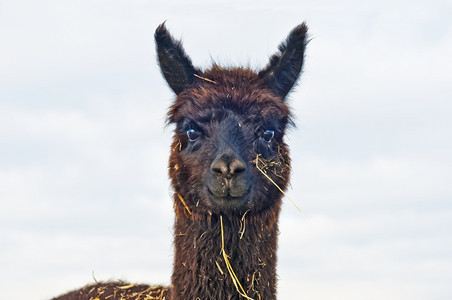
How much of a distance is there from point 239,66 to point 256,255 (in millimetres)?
2300

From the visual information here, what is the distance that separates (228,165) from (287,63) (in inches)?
69.6

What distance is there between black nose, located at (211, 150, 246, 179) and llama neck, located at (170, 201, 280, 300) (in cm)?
58

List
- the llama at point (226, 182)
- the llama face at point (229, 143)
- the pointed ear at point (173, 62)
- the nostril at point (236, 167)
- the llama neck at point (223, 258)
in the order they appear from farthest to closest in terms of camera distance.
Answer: the pointed ear at point (173, 62) < the llama neck at point (223, 258) < the llama at point (226, 182) < the llama face at point (229, 143) < the nostril at point (236, 167)

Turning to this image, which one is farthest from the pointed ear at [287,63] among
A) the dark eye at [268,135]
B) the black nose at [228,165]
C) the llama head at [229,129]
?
the black nose at [228,165]

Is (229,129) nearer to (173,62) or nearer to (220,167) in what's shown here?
(220,167)

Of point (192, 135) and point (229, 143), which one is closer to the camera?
point (229, 143)

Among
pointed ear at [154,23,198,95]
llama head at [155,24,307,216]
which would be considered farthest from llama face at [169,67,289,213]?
pointed ear at [154,23,198,95]

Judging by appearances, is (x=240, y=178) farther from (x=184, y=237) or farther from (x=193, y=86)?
(x=193, y=86)

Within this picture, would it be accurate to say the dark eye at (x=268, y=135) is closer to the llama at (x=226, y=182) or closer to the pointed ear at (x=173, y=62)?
the llama at (x=226, y=182)

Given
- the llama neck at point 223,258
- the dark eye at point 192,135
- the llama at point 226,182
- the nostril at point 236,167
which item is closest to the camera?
the nostril at point 236,167

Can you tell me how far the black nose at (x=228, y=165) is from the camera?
5.51m

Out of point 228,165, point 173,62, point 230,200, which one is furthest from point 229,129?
point 173,62

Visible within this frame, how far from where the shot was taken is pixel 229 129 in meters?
6.00

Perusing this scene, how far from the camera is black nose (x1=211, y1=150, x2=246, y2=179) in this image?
5.51m
